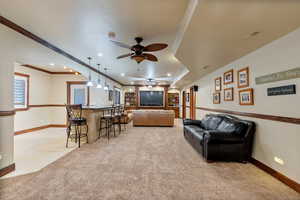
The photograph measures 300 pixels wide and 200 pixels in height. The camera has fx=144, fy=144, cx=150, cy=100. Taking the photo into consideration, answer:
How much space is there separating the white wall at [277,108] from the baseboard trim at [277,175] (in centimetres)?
6

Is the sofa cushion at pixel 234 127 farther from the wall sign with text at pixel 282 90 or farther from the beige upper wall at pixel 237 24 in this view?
the beige upper wall at pixel 237 24

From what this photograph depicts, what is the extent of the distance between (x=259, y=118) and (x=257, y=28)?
166cm

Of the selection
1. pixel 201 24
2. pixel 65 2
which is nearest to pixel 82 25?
pixel 65 2

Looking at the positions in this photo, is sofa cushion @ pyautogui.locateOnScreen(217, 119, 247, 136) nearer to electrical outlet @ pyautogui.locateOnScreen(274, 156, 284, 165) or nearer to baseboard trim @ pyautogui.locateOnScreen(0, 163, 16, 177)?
electrical outlet @ pyautogui.locateOnScreen(274, 156, 284, 165)

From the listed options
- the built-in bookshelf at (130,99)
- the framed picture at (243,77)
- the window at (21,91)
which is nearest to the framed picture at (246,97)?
the framed picture at (243,77)

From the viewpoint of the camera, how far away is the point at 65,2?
2.02 meters

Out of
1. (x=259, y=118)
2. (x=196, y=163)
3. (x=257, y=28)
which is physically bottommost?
(x=196, y=163)

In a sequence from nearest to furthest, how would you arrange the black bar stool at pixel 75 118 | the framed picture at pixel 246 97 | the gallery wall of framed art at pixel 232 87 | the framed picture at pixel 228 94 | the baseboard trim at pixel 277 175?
1. the baseboard trim at pixel 277 175
2. the framed picture at pixel 246 97
3. the gallery wall of framed art at pixel 232 87
4. the framed picture at pixel 228 94
5. the black bar stool at pixel 75 118

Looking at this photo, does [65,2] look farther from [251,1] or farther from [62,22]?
[251,1]

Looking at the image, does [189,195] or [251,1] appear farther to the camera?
[189,195]

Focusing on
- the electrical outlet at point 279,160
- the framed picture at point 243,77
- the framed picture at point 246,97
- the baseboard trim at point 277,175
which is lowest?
the baseboard trim at point 277,175

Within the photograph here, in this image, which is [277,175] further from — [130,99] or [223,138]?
[130,99]

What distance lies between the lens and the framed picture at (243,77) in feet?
10.5

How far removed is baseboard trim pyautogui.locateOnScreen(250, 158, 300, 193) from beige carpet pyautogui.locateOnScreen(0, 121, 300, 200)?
0.07 meters
